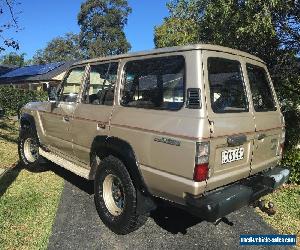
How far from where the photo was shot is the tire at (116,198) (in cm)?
457

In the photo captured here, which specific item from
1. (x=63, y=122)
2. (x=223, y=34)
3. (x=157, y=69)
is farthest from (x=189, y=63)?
(x=223, y=34)

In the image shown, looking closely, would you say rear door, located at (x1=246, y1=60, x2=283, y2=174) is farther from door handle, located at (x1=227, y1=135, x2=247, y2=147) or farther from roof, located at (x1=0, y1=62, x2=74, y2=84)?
roof, located at (x1=0, y1=62, x2=74, y2=84)

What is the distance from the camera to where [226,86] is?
4.52 metres

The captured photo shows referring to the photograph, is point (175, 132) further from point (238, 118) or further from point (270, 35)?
point (270, 35)

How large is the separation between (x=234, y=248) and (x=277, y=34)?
5.15 metres

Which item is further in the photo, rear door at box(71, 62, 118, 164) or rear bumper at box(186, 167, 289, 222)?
rear door at box(71, 62, 118, 164)

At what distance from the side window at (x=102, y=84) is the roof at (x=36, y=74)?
99.8ft

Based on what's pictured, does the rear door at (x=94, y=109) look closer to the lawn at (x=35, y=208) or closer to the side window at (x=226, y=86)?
the lawn at (x=35, y=208)

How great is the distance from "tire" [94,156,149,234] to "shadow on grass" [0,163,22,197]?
7.51ft

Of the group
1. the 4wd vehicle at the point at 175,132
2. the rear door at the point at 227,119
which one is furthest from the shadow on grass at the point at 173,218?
the rear door at the point at 227,119

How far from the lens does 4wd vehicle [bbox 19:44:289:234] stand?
391 cm

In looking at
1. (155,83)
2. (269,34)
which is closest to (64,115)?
(155,83)

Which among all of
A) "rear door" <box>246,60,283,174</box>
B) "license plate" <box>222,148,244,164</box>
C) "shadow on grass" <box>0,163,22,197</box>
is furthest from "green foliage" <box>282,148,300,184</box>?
"shadow on grass" <box>0,163,22,197</box>

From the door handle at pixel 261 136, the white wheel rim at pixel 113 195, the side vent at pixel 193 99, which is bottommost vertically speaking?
the white wheel rim at pixel 113 195
